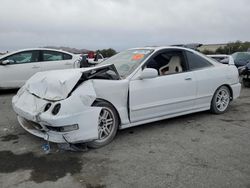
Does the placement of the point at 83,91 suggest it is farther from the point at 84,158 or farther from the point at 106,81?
the point at 84,158

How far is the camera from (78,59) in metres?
9.07

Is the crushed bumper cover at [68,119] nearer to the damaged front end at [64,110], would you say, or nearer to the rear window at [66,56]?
the damaged front end at [64,110]

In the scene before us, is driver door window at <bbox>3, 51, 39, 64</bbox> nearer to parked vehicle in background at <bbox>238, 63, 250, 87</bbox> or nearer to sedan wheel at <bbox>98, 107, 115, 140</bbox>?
sedan wheel at <bbox>98, 107, 115, 140</bbox>

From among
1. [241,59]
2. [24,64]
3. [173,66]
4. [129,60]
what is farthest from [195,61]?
[241,59]

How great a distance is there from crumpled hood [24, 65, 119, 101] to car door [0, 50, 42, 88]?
4.04 m

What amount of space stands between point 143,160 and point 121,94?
1.11 meters

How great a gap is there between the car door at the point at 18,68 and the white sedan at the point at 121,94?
12.4 ft

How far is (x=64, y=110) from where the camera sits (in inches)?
134

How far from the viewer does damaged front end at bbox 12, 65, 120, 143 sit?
341cm

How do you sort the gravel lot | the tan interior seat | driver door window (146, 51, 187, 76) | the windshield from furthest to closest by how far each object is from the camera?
1. the tan interior seat
2. driver door window (146, 51, 187, 76)
3. the windshield
4. the gravel lot

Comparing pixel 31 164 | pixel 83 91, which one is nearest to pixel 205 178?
pixel 83 91

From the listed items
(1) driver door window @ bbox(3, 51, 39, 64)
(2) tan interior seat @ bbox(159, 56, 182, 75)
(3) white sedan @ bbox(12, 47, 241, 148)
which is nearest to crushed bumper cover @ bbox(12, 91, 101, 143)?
(3) white sedan @ bbox(12, 47, 241, 148)

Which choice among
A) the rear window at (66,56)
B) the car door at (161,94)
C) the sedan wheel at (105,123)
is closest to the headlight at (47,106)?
the sedan wheel at (105,123)

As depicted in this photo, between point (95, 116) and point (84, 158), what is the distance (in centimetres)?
57
